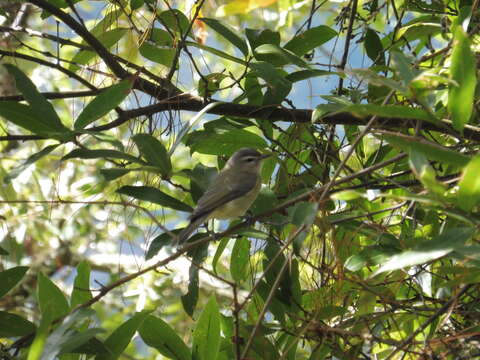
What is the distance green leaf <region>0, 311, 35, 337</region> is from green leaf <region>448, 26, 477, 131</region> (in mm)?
1407

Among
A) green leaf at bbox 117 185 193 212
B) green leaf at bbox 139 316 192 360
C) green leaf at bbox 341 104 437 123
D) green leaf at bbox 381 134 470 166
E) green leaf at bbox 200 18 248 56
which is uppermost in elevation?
green leaf at bbox 200 18 248 56

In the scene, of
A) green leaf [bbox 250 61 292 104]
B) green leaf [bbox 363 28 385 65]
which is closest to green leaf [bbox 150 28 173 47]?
green leaf [bbox 250 61 292 104]

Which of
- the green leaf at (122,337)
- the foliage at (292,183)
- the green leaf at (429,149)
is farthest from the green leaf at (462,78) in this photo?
the green leaf at (122,337)

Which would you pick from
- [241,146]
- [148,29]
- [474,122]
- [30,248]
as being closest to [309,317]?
[241,146]

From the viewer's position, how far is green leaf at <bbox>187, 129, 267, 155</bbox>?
2.44 meters

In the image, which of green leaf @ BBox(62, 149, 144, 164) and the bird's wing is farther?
the bird's wing

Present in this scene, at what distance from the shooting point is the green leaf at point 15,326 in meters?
2.10

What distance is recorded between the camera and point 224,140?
2496 mm

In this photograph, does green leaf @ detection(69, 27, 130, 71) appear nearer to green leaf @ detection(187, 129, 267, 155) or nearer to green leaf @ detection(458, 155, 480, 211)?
green leaf @ detection(187, 129, 267, 155)

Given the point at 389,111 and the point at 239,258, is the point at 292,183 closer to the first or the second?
the point at 239,258

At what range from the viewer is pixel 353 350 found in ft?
7.09

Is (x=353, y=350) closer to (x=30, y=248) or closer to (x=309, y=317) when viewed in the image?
(x=309, y=317)

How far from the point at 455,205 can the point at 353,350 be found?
2.42 feet

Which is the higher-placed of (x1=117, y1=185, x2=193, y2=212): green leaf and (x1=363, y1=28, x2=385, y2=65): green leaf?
(x1=363, y1=28, x2=385, y2=65): green leaf
